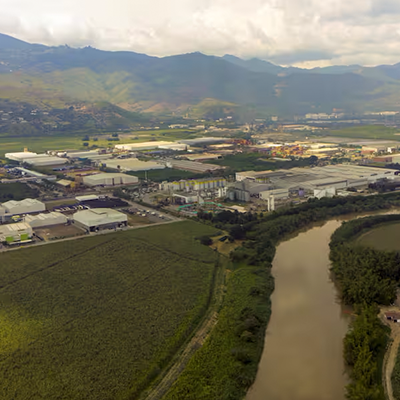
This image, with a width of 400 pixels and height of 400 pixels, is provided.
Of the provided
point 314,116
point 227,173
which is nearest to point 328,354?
point 227,173

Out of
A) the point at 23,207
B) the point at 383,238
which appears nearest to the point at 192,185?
the point at 23,207

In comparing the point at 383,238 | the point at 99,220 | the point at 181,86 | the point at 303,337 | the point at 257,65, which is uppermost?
the point at 257,65

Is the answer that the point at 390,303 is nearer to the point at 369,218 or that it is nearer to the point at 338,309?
the point at 338,309

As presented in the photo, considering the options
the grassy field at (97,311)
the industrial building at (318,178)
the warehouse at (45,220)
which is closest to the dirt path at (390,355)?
the grassy field at (97,311)

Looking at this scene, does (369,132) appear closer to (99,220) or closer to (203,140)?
(203,140)

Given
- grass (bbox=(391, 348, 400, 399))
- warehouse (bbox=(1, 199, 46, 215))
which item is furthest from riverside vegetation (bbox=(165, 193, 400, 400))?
warehouse (bbox=(1, 199, 46, 215))

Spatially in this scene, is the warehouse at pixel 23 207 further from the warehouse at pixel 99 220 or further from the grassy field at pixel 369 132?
the grassy field at pixel 369 132
